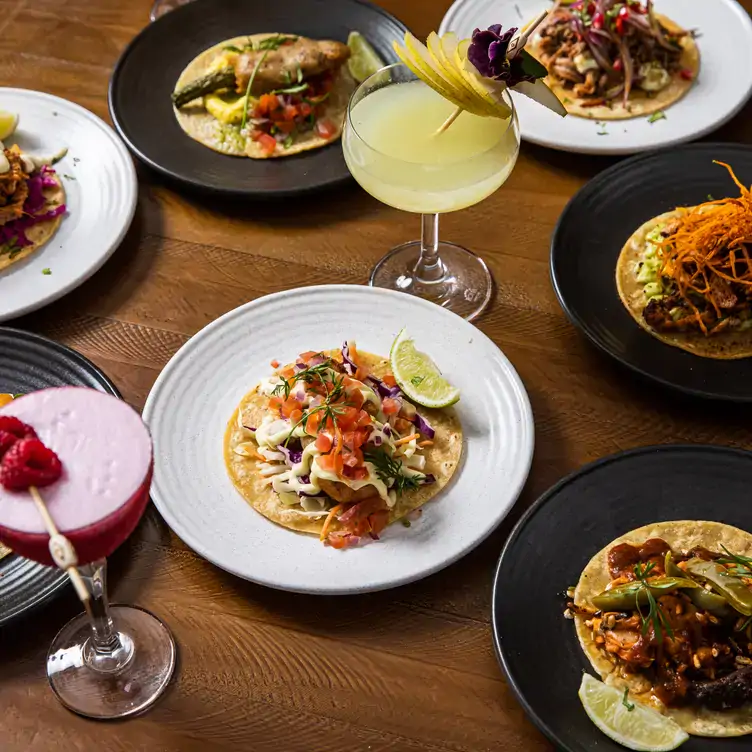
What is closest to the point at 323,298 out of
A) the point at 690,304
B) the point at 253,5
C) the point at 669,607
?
the point at 690,304

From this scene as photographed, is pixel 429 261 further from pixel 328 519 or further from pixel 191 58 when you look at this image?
pixel 191 58

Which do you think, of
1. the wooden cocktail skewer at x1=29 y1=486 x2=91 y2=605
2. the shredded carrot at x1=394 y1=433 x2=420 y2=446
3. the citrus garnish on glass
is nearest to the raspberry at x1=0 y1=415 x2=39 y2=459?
the wooden cocktail skewer at x1=29 y1=486 x2=91 y2=605

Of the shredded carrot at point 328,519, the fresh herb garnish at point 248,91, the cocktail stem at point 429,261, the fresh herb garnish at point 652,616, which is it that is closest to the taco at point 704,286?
the cocktail stem at point 429,261

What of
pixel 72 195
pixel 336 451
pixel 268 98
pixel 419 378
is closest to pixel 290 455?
pixel 336 451

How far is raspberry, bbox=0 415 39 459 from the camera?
179cm

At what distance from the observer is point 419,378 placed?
9.21ft

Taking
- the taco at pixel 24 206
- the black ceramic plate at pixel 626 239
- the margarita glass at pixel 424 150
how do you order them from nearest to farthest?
1. the margarita glass at pixel 424 150
2. the black ceramic plate at pixel 626 239
3. the taco at pixel 24 206

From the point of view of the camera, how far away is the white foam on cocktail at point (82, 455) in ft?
5.82

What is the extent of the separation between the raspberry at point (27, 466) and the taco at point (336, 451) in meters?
0.87

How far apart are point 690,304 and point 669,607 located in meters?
1.11

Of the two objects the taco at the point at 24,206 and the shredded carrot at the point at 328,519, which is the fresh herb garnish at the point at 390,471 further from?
the taco at the point at 24,206

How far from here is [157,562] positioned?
259 centimetres

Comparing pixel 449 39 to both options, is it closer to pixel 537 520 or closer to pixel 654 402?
pixel 654 402

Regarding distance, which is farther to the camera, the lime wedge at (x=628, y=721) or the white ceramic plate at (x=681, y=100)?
the white ceramic plate at (x=681, y=100)
